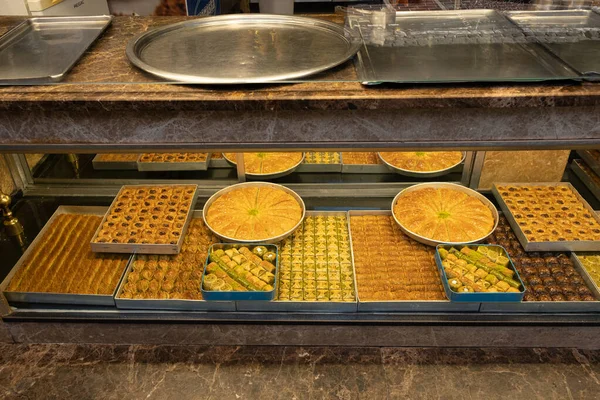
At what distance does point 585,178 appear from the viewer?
2.74 metres

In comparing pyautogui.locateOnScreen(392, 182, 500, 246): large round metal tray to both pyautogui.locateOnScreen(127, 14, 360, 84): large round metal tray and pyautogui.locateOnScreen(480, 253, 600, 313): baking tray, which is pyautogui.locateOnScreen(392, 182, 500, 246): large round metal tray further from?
pyautogui.locateOnScreen(127, 14, 360, 84): large round metal tray

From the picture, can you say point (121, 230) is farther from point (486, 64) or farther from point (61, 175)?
point (486, 64)

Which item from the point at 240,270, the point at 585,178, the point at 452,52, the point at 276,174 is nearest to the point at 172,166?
the point at 276,174

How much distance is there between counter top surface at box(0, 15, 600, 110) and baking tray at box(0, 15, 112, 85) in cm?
5

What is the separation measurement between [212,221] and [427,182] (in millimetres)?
1173

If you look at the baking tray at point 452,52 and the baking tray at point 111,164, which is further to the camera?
the baking tray at point 111,164

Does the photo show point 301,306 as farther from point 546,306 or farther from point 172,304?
point 546,306

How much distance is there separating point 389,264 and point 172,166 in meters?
1.35

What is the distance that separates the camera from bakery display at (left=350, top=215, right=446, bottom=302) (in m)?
2.21

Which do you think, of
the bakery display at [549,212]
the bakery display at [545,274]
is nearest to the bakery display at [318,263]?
the bakery display at [545,274]

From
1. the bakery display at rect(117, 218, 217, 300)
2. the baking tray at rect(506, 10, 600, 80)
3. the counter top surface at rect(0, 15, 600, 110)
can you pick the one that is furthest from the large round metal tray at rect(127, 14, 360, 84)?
the bakery display at rect(117, 218, 217, 300)

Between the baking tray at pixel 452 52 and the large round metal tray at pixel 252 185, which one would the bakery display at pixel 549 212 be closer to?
the baking tray at pixel 452 52

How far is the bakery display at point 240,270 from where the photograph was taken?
2.15 metres

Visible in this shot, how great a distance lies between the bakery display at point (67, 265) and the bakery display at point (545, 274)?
1.87m
